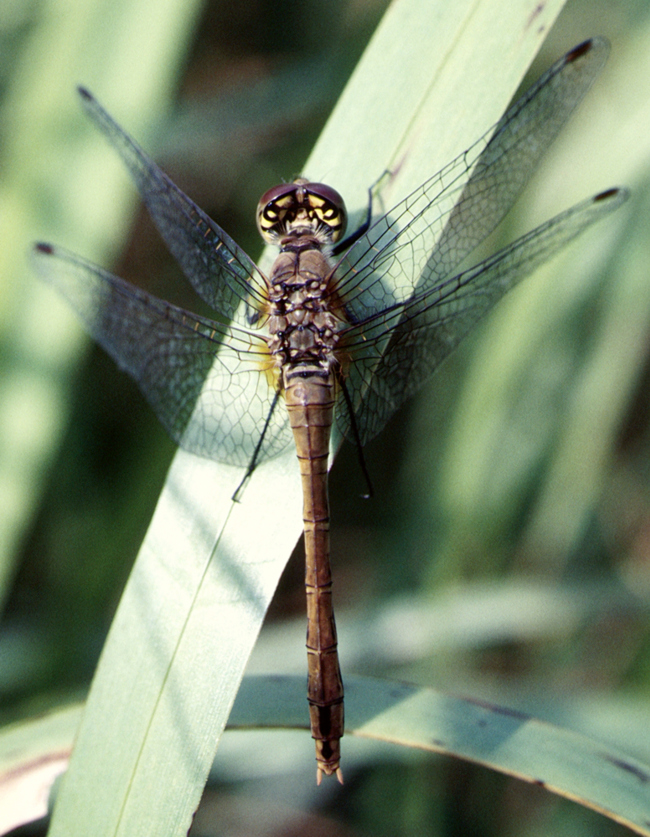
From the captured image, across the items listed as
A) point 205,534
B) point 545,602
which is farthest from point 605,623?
point 205,534

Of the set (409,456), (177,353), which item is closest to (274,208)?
(177,353)

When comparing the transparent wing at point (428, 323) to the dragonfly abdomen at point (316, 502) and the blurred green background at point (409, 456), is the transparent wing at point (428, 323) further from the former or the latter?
the blurred green background at point (409, 456)

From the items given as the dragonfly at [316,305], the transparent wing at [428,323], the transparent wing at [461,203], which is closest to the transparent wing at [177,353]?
the dragonfly at [316,305]

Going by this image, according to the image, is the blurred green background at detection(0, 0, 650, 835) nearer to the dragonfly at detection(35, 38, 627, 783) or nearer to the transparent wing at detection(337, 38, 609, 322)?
the dragonfly at detection(35, 38, 627, 783)

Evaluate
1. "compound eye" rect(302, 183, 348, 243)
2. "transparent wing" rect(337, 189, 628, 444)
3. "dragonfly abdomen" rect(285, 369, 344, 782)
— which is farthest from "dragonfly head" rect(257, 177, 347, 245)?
"dragonfly abdomen" rect(285, 369, 344, 782)

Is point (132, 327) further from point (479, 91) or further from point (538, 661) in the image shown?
point (538, 661)

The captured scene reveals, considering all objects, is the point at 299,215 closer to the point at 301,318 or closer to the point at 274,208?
the point at 274,208
